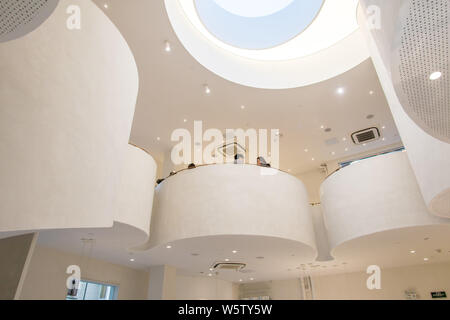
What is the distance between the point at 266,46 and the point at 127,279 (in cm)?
973

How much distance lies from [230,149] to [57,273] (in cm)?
721

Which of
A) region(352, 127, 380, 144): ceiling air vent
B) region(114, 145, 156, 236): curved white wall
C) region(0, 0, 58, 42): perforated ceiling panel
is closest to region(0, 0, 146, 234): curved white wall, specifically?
region(0, 0, 58, 42): perforated ceiling panel

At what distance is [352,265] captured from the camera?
436 inches

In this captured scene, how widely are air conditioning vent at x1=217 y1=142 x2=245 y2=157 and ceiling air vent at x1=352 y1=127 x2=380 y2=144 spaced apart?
14.9 feet

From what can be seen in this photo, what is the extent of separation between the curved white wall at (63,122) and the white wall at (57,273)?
19.0ft

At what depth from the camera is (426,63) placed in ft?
8.64

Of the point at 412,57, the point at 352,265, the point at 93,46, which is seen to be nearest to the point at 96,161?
the point at 93,46

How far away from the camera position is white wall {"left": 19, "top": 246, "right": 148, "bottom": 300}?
8.08m

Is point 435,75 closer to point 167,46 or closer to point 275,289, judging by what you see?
point 167,46

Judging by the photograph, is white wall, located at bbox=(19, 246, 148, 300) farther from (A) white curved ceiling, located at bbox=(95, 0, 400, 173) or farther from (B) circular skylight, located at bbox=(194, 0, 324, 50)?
(B) circular skylight, located at bbox=(194, 0, 324, 50)

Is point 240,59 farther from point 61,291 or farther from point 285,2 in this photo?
point 61,291

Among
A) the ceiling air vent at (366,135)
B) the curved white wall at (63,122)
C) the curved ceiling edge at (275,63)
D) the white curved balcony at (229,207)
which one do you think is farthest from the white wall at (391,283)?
the curved white wall at (63,122)

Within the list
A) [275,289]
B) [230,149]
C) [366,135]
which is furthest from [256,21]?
[275,289]
